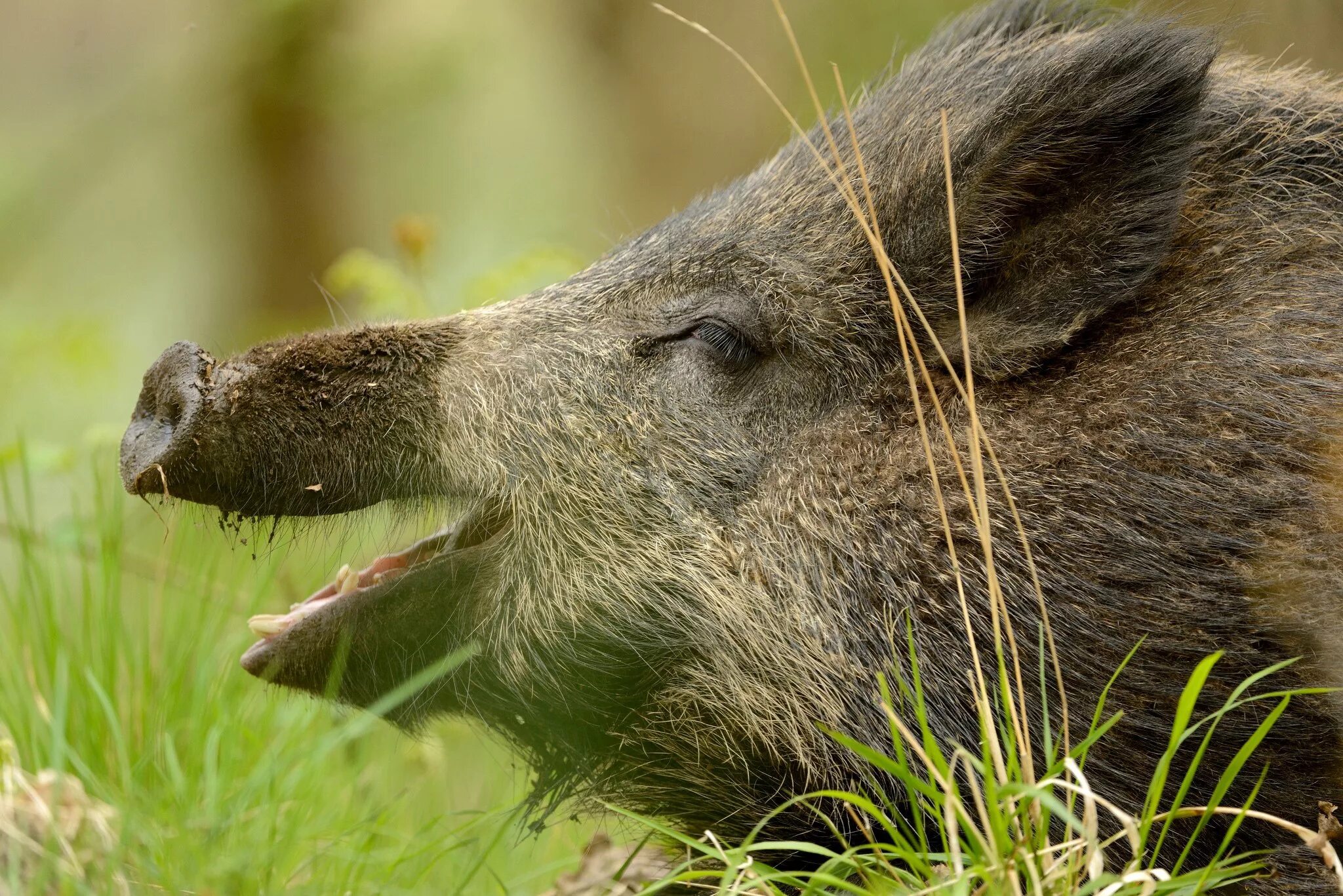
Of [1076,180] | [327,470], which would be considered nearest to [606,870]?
[327,470]

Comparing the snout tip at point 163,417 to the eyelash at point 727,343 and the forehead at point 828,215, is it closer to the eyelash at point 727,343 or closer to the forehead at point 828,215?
the forehead at point 828,215

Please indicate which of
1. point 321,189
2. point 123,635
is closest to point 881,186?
point 123,635

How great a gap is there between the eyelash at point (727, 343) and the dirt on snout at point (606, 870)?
4.27 ft

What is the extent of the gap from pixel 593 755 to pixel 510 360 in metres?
1.04

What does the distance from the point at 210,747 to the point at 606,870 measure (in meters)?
1.24

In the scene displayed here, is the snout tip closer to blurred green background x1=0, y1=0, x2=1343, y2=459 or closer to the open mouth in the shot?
the open mouth

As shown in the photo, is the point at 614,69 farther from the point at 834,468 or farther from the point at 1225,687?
the point at 1225,687

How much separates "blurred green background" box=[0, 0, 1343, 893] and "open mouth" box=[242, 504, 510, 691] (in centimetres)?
22

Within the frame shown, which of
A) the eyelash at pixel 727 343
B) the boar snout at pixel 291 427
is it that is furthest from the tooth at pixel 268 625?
the eyelash at pixel 727 343

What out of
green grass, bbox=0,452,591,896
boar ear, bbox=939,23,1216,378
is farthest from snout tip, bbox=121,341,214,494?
boar ear, bbox=939,23,1216,378

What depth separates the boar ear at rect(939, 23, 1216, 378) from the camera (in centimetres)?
331

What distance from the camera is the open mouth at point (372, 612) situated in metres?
3.32

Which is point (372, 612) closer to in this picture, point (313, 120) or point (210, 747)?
point (210, 747)

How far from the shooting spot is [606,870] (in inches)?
152
